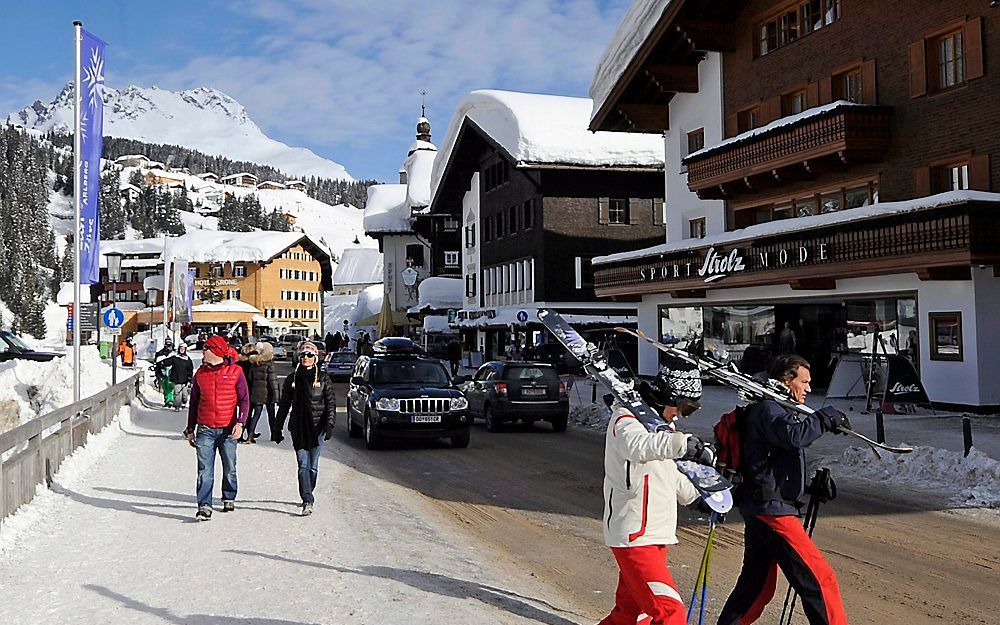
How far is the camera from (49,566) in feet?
25.3

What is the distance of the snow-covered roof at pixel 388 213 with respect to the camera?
82.0 meters

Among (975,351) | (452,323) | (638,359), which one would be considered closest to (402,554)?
(975,351)

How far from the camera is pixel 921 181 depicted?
22.4 metres

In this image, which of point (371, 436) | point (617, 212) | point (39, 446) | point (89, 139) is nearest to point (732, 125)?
point (617, 212)

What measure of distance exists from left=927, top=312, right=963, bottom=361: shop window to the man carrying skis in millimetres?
17940

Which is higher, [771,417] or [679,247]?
[679,247]

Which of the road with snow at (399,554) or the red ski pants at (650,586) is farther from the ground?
the red ski pants at (650,586)

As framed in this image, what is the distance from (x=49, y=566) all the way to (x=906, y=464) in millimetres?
10732

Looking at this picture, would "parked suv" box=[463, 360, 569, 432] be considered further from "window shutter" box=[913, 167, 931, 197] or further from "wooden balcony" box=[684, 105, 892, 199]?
"window shutter" box=[913, 167, 931, 197]

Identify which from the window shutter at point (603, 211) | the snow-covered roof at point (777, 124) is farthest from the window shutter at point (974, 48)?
the window shutter at point (603, 211)

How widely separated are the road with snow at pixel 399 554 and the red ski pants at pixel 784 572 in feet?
3.90

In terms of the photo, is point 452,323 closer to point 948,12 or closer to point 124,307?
point 948,12

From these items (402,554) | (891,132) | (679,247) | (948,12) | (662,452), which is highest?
Result: (948,12)

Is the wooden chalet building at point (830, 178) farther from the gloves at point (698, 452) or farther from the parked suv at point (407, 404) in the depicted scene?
the gloves at point (698, 452)
